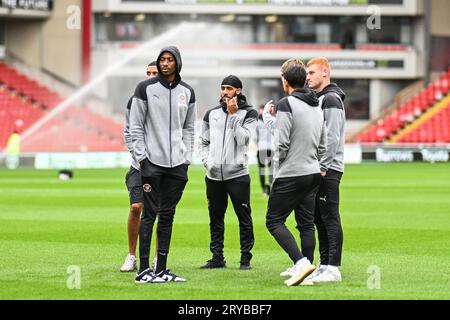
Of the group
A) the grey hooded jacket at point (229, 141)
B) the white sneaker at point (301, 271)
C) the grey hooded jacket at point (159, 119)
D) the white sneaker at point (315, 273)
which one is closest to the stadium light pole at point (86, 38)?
the grey hooded jacket at point (229, 141)

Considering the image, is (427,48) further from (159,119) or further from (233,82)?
(159,119)

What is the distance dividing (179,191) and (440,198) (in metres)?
16.2

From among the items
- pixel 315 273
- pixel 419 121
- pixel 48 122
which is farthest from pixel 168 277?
pixel 419 121

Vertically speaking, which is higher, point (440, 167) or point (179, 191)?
point (179, 191)

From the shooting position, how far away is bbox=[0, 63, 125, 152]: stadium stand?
5544cm

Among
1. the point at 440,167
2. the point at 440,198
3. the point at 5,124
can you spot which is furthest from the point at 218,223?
the point at 5,124

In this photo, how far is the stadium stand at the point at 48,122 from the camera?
5544 centimetres

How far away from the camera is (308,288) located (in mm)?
12078

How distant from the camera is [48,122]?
58375mm

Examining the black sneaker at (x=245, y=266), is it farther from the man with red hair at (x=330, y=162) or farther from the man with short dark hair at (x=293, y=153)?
the man with short dark hair at (x=293, y=153)

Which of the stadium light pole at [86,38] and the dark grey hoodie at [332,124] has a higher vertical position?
the stadium light pole at [86,38]

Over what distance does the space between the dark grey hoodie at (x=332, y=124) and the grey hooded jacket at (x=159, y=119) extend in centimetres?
153
